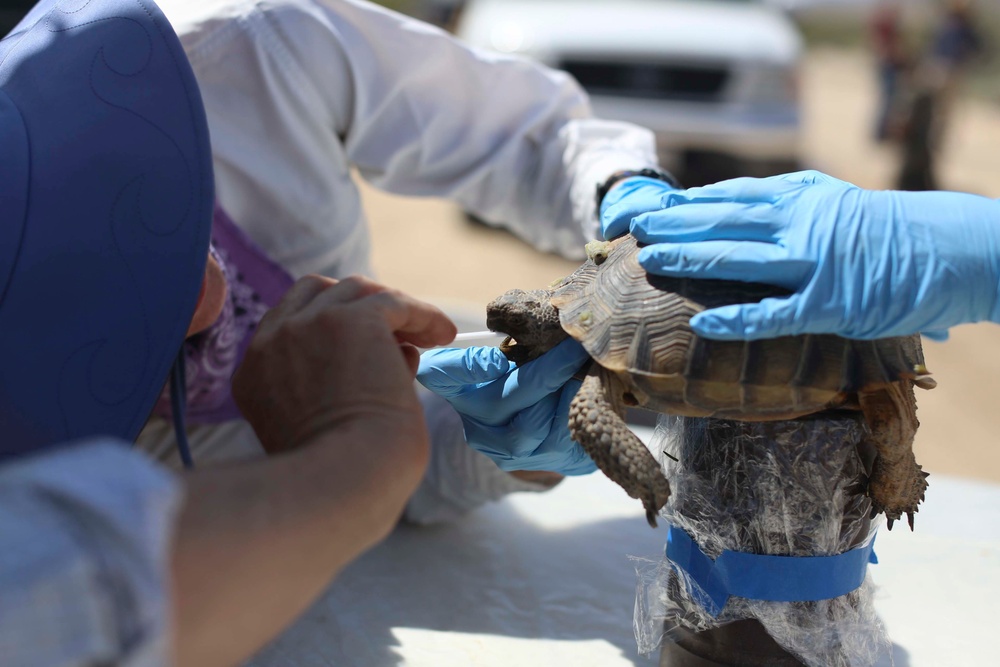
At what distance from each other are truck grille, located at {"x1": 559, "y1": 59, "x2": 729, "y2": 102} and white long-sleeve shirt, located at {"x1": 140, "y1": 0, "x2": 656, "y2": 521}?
347 cm

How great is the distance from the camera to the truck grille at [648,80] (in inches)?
210

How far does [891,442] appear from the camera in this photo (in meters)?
1.09

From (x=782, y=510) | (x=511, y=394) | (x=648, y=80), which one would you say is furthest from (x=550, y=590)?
(x=648, y=80)

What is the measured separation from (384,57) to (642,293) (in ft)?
3.31

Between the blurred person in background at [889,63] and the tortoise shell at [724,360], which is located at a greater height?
the tortoise shell at [724,360]

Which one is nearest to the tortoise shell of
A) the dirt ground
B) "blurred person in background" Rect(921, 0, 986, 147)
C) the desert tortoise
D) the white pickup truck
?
the desert tortoise

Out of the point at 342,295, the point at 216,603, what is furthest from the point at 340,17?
the point at 216,603

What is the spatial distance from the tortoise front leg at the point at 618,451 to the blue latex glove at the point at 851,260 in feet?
0.62

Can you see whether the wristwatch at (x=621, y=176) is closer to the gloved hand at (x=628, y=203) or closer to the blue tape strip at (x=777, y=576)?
the gloved hand at (x=628, y=203)

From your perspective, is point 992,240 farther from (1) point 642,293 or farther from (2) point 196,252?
(2) point 196,252

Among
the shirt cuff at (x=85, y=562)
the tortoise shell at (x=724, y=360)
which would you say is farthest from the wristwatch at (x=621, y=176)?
the shirt cuff at (x=85, y=562)

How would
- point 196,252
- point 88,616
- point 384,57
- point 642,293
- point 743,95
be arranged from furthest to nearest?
point 743,95
point 384,57
point 196,252
point 642,293
point 88,616

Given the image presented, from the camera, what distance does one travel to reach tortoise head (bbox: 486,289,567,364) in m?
1.29

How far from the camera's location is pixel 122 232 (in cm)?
117
